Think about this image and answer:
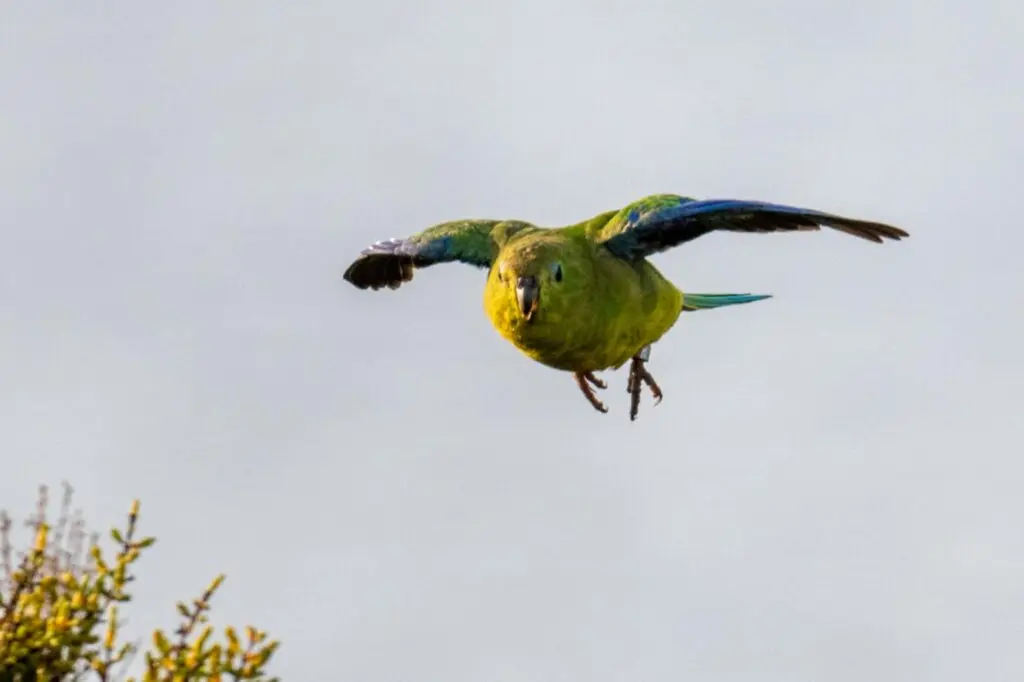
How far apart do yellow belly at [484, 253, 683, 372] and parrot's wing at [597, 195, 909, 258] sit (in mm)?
179

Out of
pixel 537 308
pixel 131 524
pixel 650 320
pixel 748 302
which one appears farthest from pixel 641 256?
pixel 131 524

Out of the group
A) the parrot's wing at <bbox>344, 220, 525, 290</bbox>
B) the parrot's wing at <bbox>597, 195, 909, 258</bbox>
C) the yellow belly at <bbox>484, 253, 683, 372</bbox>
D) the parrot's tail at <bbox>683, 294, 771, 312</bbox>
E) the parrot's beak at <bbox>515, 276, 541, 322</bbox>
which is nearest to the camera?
the parrot's beak at <bbox>515, 276, 541, 322</bbox>

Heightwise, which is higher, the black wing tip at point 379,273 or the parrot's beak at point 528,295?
the black wing tip at point 379,273

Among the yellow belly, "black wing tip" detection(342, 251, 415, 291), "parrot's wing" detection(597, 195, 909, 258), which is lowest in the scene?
the yellow belly

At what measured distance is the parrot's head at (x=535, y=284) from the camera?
10.5 metres

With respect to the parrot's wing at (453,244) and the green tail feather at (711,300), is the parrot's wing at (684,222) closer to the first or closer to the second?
the parrot's wing at (453,244)

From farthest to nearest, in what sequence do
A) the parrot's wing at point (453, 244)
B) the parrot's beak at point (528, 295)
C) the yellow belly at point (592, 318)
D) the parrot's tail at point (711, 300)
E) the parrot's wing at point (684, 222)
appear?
the parrot's tail at point (711, 300) → the parrot's wing at point (453, 244) → the parrot's wing at point (684, 222) → the yellow belly at point (592, 318) → the parrot's beak at point (528, 295)

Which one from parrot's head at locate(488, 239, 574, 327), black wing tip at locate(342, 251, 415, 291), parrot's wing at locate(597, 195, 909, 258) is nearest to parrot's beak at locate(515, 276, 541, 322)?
parrot's head at locate(488, 239, 574, 327)

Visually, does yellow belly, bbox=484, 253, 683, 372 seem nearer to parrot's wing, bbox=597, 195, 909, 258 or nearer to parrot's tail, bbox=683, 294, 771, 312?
parrot's wing, bbox=597, 195, 909, 258

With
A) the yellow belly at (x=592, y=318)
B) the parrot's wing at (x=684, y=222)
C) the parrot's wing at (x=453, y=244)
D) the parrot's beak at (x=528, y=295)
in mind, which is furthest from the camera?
the parrot's wing at (x=453, y=244)

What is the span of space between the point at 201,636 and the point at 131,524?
1.90 feet

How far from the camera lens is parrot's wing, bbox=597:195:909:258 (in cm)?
1141

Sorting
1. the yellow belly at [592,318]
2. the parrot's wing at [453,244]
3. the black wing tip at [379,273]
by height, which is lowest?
the yellow belly at [592,318]

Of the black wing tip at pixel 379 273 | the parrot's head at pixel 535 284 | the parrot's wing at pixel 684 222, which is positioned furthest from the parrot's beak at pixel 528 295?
the black wing tip at pixel 379 273
